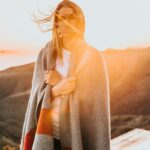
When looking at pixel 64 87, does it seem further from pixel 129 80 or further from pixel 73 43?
pixel 129 80

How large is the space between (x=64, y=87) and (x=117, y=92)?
1.22 metres

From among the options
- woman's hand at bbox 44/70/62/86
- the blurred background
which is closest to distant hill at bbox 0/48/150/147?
the blurred background

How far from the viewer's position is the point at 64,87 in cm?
144

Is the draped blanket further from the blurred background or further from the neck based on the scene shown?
the blurred background

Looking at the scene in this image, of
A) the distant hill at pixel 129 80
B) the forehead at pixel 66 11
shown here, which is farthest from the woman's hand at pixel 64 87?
the distant hill at pixel 129 80

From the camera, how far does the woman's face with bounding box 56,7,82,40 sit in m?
1.46

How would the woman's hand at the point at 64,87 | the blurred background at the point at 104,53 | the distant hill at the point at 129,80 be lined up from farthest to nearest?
the distant hill at the point at 129,80 → the blurred background at the point at 104,53 → the woman's hand at the point at 64,87

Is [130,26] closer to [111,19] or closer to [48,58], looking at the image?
[111,19]

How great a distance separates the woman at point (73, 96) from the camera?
1442mm

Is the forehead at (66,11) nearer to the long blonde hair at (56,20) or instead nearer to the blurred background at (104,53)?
the long blonde hair at (56,20)

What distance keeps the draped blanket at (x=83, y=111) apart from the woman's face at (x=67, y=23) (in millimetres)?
77

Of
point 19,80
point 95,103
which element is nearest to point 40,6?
point 19,80

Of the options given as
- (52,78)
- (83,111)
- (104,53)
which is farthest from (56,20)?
(104,53)

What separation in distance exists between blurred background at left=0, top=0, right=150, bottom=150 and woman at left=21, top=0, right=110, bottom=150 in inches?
20.6
